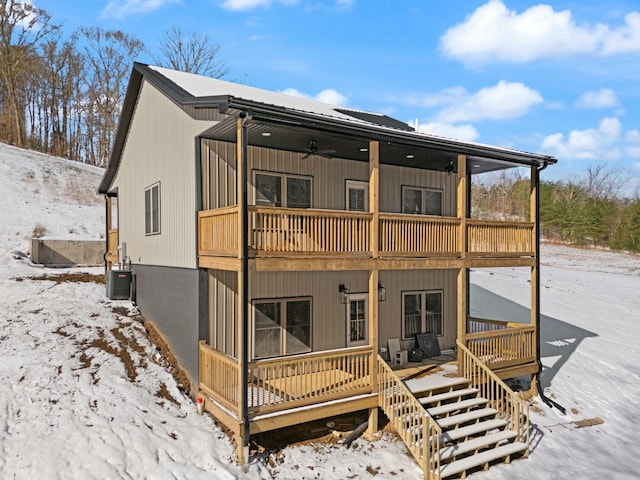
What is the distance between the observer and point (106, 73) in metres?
42.1

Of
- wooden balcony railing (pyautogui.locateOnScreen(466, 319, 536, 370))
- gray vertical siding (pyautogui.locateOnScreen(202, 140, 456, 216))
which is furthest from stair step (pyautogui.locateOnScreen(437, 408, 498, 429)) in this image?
gray vertical siding (pyautogui.locateOnScreen(202, 140, 456, 216))

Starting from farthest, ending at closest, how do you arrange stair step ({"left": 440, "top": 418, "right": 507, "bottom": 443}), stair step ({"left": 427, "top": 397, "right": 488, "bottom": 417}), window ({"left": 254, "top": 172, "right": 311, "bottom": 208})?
window ({"left": 254, "top": 172, "right": 311, "bottom": 208}) < stair step ({"left": 427, "top": 397, "right": 488, "bottom": 417}) < stair step ({"left": 440, "top": 418, "right": 507, "bottom": 443})

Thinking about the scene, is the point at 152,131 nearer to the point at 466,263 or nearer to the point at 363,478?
the point at 466,263

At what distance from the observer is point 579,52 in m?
21.6

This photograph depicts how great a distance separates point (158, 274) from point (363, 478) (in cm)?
761

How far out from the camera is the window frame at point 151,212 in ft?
41.3

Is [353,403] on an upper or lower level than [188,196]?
lower

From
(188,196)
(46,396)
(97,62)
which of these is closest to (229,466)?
(46,396)

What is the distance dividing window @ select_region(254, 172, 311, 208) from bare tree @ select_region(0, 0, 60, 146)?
131 ft

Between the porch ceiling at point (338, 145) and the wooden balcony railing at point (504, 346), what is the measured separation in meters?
4.50

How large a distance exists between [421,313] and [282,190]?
5822mm

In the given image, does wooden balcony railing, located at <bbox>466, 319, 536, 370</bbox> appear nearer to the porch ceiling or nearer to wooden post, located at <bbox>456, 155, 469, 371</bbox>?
wooden post, located at <bbox>456, 155, 469, 371</bbox>

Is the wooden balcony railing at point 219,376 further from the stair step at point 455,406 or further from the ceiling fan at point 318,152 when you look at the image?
the ceiling fan at point 318,152

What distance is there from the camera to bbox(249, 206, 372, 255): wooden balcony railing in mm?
8836
